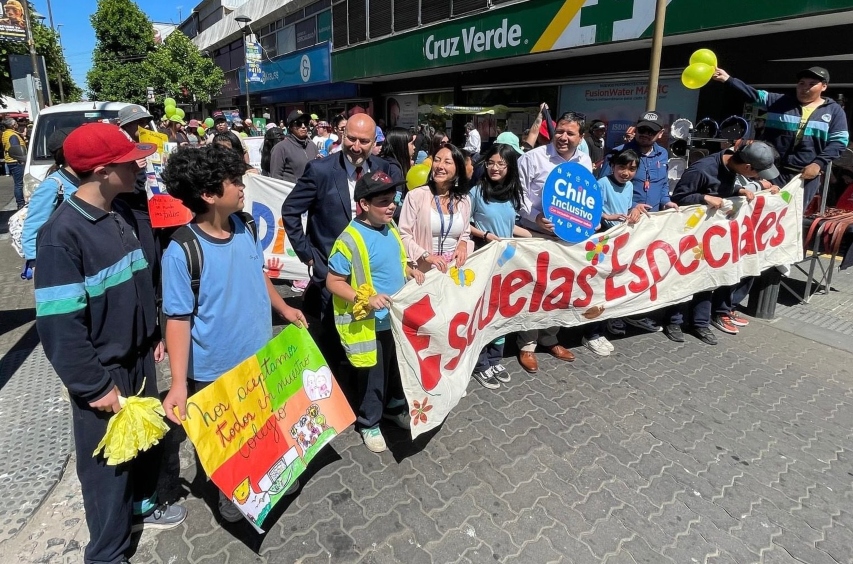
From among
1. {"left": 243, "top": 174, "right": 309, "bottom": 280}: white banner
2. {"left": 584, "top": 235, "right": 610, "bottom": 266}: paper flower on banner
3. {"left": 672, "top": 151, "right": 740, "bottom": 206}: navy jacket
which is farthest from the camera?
{"left": 243, "top": 174, "right": 309, "bottom": 280}: white banner

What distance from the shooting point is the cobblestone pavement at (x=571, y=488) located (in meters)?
2.49

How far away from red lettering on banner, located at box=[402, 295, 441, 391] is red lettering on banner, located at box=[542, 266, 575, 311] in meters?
1.38

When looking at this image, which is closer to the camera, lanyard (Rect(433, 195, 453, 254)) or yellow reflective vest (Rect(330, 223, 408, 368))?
yellow reflective vest (Rect(330, 223, 408, 368))

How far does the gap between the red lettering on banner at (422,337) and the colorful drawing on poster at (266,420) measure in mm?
508

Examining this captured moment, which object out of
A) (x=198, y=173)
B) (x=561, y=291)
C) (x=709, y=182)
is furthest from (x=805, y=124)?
(x=198, y=173)

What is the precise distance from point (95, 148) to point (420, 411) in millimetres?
2106

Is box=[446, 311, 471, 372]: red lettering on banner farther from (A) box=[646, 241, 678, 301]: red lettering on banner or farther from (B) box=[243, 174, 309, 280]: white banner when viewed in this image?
(B) box=[243, 174, 309, 280]: white banner

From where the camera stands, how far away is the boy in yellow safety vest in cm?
275

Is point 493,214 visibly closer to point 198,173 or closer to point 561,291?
point 561,291

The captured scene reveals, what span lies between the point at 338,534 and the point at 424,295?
4.40 ft

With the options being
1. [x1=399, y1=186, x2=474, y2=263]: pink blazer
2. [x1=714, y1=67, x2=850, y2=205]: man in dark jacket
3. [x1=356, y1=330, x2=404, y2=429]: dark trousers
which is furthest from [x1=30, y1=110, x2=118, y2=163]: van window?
[x1=714, y1=67, x2=850, y2=205]: man in dark jacket

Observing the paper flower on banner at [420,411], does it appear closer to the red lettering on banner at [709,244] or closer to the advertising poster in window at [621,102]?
the red lettering on banner at [709,244]

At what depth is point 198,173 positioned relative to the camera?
2080 mm

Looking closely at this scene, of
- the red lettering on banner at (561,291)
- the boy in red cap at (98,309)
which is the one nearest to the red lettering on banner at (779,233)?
the red lettering on banner at (561,291)
